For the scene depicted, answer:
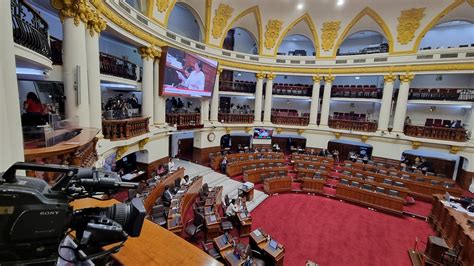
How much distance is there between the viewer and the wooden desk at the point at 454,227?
615cm

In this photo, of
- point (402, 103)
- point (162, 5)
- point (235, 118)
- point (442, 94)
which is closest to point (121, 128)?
point (162, 5)

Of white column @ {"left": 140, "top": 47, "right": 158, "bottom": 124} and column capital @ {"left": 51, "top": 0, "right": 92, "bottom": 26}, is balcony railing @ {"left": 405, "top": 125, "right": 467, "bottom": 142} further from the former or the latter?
column capital @ {"left": 51, "top": 0, "right": 92, "bottom": 26}

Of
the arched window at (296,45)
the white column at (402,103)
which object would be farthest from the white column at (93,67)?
the arched window at (296,45)

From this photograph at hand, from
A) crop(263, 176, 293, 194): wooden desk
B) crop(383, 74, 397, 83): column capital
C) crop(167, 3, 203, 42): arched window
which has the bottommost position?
crop(263, 176, 293, 194): wooden desk

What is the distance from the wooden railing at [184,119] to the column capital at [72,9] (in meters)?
6.63

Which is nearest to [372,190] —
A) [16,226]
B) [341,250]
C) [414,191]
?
[414,191]

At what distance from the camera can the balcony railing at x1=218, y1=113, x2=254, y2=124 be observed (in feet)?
53.0

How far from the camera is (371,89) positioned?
1630 cm

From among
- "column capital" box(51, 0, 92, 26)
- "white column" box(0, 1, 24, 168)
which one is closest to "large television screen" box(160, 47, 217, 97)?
"column capital" box(51, 0, 92, 26)

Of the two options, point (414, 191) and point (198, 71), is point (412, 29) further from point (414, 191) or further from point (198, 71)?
point (198, 71)

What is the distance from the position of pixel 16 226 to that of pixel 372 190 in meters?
12.7

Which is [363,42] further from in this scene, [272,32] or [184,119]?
[184,119]

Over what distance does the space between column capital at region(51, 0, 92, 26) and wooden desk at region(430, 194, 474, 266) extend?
12.9m

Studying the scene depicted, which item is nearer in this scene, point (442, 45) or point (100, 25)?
point (100, 25)
